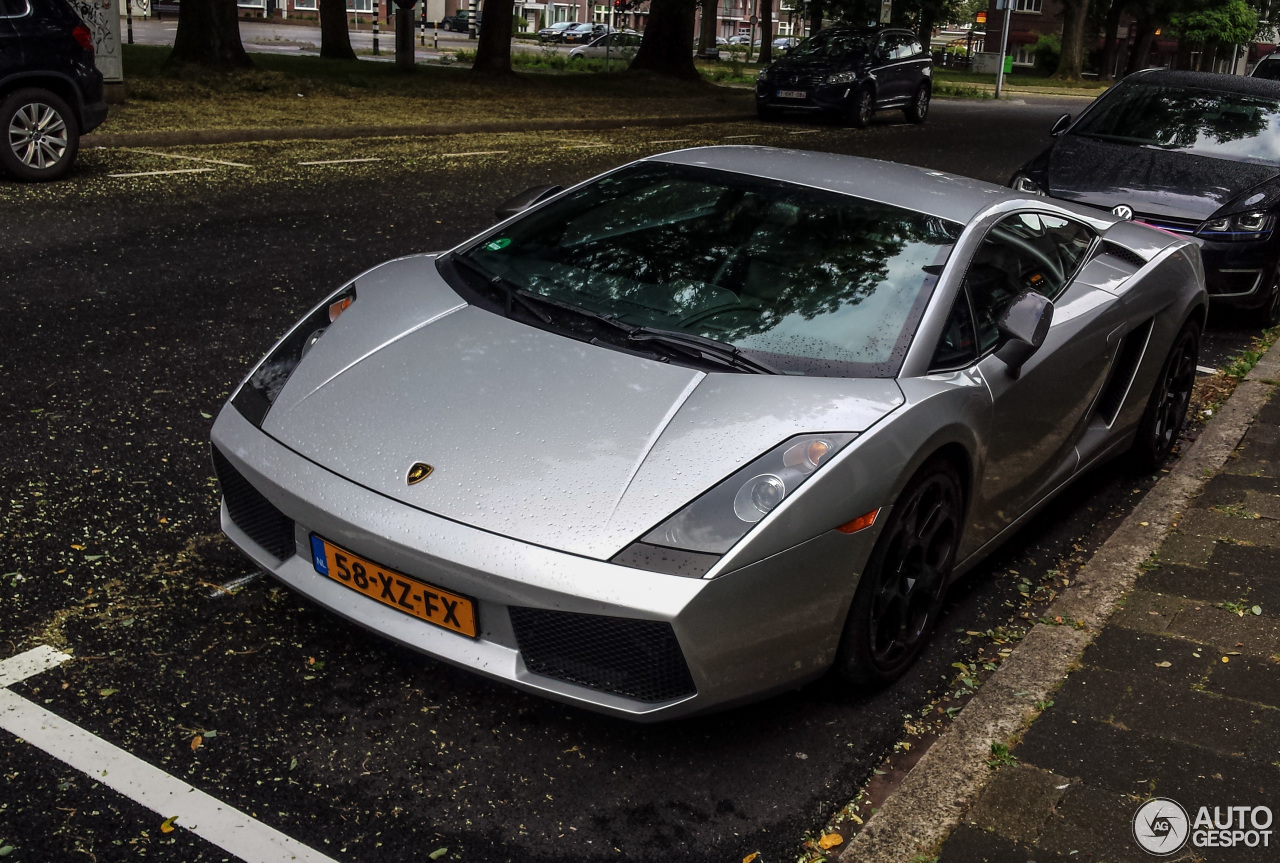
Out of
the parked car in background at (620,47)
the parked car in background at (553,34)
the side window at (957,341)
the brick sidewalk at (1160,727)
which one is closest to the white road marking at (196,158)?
the side window at (957,341)

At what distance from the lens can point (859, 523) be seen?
2.98 meters

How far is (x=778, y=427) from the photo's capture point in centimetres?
301

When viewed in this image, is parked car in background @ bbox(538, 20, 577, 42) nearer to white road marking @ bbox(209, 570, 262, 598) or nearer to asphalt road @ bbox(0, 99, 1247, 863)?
asphalt road @ bbox(0, 99, 1247, 863)

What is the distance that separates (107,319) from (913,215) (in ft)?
13.9

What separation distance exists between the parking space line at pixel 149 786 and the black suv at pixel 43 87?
26.5ft

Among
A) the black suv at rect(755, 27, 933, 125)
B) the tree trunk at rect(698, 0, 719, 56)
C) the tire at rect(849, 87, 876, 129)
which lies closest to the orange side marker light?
the black suv at rect(755, 27, 933, 125)

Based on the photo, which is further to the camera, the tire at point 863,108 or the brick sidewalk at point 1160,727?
the tire at point 863,108

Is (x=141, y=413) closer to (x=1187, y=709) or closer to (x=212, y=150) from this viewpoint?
(x=1187, y=709)

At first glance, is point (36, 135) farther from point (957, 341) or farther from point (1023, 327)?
point (1023, 327)

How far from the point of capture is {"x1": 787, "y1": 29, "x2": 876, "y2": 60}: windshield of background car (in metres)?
21.7

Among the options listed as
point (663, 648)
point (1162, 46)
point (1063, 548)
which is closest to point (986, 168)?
point (1063, 548)

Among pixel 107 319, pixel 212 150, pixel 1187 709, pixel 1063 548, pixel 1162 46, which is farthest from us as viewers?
pixel 1162 46

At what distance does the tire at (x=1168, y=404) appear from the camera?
5094mm

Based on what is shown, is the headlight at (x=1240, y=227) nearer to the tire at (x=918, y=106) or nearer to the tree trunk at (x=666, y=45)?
the tire at (x=918, y=106)
